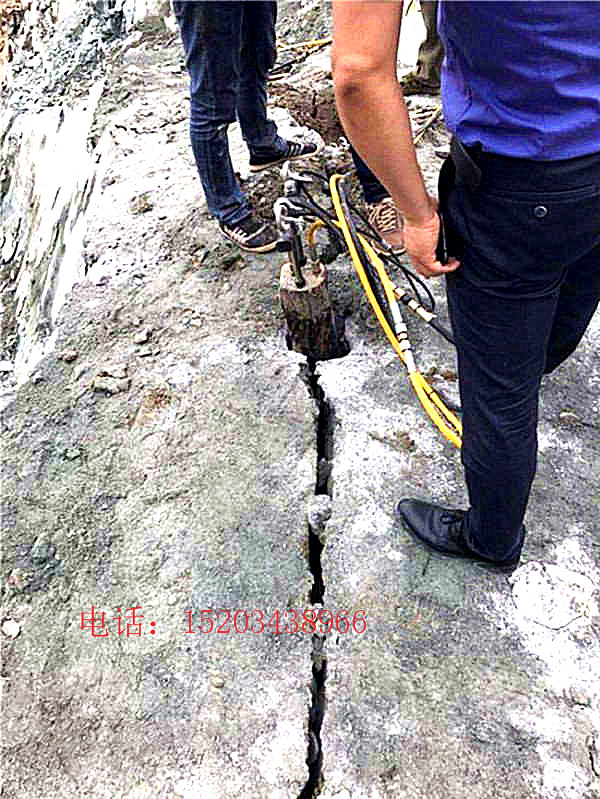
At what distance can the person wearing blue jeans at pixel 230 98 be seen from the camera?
241 cm

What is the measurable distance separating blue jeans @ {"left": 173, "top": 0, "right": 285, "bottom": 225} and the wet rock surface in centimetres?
36

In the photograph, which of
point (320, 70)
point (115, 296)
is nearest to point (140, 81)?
point (320, 70)

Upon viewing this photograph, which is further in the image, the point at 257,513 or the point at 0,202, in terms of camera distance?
the point at 0,202

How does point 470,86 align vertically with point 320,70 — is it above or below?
above

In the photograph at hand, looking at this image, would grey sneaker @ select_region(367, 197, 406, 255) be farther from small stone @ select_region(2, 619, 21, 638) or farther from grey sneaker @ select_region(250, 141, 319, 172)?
small stone @ select_region(2, 619, 21, 638)

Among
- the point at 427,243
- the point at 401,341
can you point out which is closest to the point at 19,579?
the point at 401,341

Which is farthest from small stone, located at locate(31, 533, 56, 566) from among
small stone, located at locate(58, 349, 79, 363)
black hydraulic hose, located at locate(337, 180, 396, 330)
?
black hydraulic hose, located at locate(337, 180, 396, 330)

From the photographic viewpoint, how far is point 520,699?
1789 mm

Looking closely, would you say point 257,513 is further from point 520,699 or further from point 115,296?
point 115,296

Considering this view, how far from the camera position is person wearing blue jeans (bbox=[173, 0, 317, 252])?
241cm

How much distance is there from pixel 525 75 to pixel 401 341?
1.36m

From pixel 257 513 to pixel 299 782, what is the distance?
0.80m

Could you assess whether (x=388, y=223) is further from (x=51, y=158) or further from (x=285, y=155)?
(x=51, y=158)

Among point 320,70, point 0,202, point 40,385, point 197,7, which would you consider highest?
point 197,7
